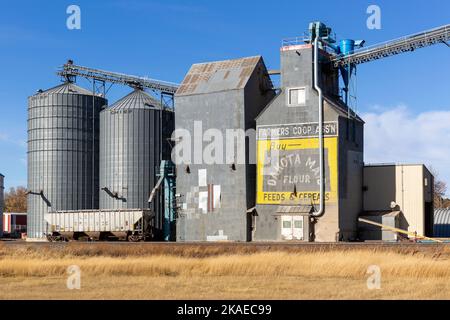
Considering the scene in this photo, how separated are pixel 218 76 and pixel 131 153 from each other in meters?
16.1

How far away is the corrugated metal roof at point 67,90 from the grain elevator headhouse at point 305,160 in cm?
2920

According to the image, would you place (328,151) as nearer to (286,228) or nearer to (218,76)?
(286,228)

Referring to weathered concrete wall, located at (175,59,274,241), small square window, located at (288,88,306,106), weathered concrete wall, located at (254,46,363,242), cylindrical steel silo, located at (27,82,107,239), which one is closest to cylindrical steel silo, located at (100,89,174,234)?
cylindrical steel silo, located at (27,82,107,239)

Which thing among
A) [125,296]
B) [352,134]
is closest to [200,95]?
[352,134]

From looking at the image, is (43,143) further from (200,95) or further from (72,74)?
(200,95)

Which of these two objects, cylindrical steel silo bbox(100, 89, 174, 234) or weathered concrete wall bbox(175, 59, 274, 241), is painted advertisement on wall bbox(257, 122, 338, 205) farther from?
cylindrical steel silo bbox(100, 89, 174, 234)

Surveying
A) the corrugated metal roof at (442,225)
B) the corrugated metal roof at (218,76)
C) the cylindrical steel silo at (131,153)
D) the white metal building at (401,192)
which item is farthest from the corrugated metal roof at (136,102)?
the corrugated metal roof at (442,225)

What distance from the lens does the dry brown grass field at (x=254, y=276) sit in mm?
19906

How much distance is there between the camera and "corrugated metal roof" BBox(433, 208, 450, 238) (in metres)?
63.7

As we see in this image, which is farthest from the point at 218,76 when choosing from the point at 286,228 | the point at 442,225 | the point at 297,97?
the point at 442,225

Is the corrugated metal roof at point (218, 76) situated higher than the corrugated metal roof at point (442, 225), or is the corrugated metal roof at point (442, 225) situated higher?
the corrugated metal roof at point (218, 76)

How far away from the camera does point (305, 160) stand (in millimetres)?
52781

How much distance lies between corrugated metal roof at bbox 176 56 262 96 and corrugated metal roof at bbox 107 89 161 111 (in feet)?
38.9

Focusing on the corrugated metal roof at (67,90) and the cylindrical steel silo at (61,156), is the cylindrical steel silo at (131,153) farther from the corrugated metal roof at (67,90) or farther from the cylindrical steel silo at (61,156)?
the corrugated metal roof at (67,90)
